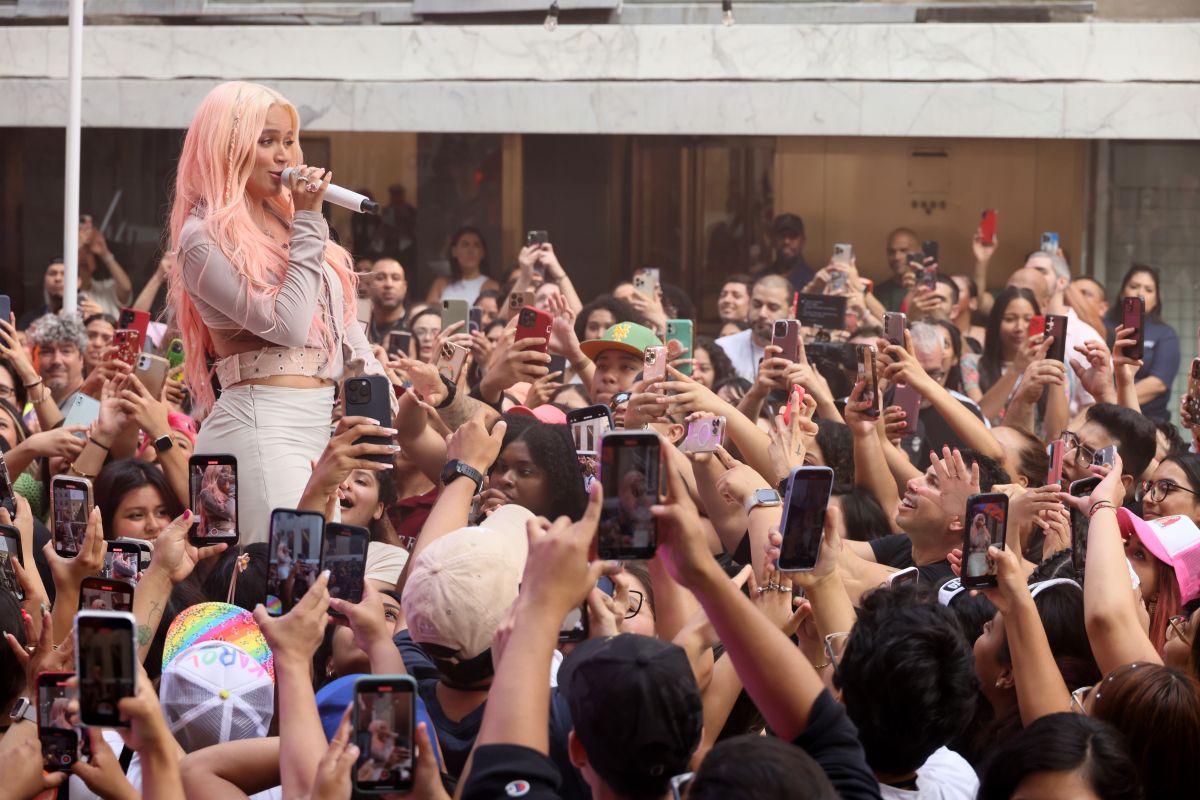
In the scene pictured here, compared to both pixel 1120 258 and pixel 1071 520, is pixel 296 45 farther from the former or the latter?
pixel 1071 520

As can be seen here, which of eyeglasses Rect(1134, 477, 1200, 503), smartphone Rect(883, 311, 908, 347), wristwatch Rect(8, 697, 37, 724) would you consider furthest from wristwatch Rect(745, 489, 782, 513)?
smartphone Rect(883, 311, 908, 347)

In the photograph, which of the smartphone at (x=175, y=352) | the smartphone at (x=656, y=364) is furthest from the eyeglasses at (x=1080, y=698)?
the smartphone at (x=175, y=352)

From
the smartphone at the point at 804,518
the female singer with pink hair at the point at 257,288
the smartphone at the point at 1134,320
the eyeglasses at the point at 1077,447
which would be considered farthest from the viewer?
the smartphone at the point at 1134,320

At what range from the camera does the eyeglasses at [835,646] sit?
10.1ft

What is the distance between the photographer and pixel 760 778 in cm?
214

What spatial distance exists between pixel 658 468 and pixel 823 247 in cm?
950

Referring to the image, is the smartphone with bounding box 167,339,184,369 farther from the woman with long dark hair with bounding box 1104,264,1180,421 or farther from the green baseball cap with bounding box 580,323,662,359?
the woman with long dark hair with bounding box 1104,264,1180,421

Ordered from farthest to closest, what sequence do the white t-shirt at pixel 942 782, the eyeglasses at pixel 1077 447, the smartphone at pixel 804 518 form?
the eyeglasses at pixel 1077 447
the smartphone at pixel 804 518
the white t-shirt at pixel 942 782

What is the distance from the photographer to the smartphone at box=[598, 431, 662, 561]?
261 centimetres

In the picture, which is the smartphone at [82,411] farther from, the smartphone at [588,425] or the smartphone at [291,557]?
the smartphone at [291,557]

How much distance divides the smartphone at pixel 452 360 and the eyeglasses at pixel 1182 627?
2552 mm

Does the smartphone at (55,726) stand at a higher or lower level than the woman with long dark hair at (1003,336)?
lower

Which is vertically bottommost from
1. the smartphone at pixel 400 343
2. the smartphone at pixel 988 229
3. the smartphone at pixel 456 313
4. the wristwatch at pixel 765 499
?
the wristwatch at pixel 765 499

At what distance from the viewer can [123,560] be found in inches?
140
